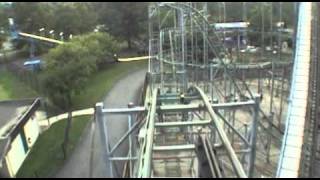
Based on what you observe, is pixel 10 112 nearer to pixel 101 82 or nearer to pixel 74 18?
pixel 101 82

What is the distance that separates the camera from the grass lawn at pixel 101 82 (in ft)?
45.0

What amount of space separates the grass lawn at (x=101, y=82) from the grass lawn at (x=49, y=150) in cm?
180

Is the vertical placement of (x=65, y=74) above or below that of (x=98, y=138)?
above

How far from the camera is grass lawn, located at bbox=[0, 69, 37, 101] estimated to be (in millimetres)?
14422

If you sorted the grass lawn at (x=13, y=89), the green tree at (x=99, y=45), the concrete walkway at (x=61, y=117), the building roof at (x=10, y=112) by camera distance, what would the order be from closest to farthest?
the building roof at (x=10, y=112)
the concrete walkway at (x=61, y=117)
the grass lawn at (x=13, y=89)
the green tree at (x=99, y=45)

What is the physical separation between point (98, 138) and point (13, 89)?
6.44 meters

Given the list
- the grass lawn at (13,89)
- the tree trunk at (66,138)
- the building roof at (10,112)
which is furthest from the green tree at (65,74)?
the grass lawn at (13,89)

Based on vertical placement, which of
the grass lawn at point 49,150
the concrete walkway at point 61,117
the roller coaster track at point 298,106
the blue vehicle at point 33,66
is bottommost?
the grass lawn at point 49,150

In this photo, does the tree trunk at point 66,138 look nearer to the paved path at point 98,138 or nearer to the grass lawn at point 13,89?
the paved path at point 98,138

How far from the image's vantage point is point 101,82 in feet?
52.3

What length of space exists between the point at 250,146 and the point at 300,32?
6782 millimetres

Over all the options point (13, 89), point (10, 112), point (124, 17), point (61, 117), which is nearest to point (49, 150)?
point (10, 112)

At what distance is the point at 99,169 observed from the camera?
879cm

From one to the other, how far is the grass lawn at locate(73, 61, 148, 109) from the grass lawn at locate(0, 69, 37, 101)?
1777mm
